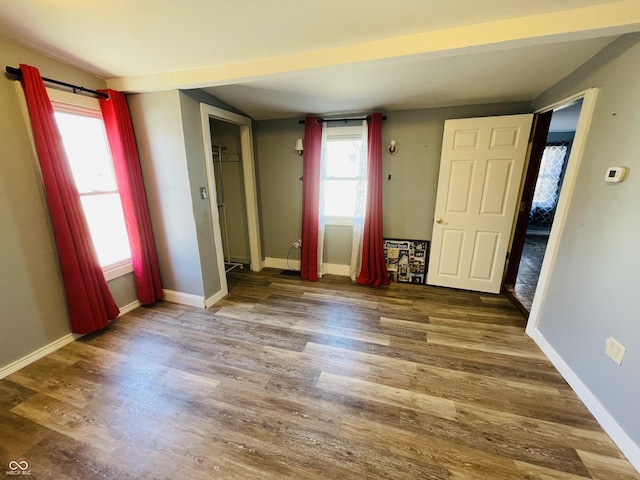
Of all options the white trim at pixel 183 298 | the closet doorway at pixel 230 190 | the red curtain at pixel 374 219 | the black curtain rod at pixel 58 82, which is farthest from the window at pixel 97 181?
the red curtain at pixel 374 219

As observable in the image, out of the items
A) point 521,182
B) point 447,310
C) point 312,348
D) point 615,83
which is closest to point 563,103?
point 615,83

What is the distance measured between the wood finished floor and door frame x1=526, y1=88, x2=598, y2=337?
328 mm

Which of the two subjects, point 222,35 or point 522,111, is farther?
point 522,111

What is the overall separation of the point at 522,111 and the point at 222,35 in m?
3.03

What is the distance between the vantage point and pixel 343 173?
129 inches

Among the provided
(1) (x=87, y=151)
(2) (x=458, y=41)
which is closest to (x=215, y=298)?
(1) (x=87, y=151)

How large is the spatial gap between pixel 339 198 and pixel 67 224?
2.76 metres

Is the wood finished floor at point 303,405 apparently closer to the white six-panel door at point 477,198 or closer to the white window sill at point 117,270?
the white window sill at point 117,270

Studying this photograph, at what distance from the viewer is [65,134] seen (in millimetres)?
2055

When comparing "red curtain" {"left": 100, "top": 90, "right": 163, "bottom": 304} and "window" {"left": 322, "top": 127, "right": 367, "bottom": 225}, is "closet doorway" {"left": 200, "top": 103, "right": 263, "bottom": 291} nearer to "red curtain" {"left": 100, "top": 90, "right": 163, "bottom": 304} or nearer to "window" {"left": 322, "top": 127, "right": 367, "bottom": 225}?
"red curtain" {"left": 100, "top": 90, "right": 163, "bottom": 304}

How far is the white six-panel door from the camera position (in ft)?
8.53

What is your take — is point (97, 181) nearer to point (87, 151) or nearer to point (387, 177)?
point (87, 151)

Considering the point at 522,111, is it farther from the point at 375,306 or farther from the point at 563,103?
the point at 375,306

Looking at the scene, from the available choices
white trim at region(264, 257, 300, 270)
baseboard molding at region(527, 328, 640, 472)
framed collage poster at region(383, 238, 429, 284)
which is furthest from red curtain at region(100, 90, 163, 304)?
baseboard molding at region(527, 328, 640, 472)
